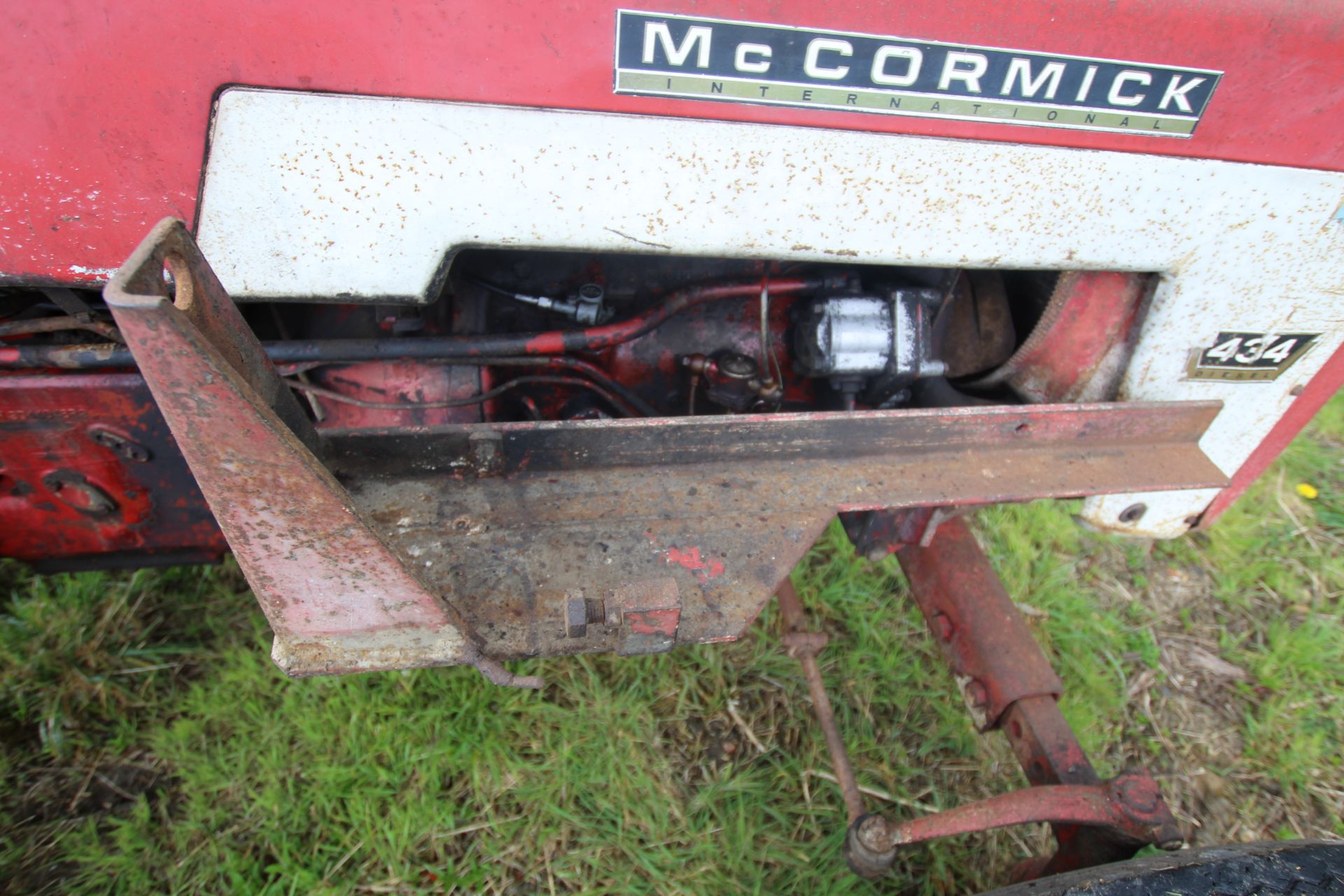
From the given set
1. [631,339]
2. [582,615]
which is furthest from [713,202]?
[582,615]

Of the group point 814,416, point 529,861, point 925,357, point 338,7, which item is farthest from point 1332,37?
point 529,861

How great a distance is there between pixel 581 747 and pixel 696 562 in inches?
30.9

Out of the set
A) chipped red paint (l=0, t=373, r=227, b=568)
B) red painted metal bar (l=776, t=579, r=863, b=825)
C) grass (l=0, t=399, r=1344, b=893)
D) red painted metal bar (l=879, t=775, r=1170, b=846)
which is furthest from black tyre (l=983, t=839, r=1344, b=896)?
chipped red paint (l=0, t=373, r=227, b=568)

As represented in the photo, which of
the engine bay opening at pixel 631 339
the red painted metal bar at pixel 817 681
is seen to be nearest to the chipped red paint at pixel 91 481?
the engine bay opening at pixel 631 339

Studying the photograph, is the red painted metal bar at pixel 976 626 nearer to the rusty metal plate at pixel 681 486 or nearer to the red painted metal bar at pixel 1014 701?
the red painted metal bar at pixel 1014 701

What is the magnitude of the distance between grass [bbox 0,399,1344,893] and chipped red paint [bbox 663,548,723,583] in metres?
0.75

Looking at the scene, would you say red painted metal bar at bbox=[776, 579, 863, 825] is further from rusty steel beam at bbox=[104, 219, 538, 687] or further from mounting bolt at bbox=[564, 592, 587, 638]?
rusty steel beam at bbox=[104, 219, 538, 687]

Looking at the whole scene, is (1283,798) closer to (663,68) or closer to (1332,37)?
(1332,37)

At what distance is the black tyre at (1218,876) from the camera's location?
3.30 ft

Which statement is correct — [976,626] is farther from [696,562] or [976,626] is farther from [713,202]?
[713,202]

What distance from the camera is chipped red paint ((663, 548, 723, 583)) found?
43.8 inches

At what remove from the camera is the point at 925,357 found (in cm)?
150

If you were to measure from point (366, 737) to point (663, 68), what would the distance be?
59.7 inches

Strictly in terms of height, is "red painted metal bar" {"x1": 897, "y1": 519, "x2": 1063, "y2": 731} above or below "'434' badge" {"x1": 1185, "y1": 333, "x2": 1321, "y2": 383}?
below
